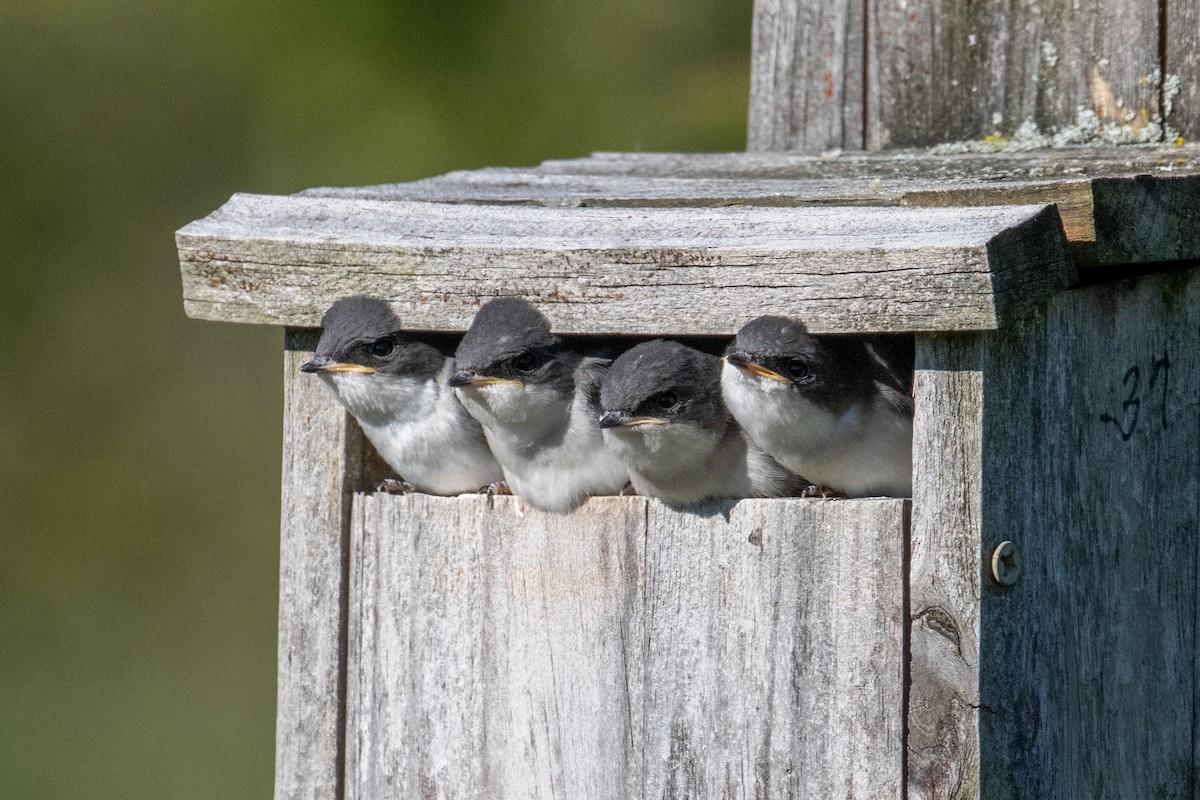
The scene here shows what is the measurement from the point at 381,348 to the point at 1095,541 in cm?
133

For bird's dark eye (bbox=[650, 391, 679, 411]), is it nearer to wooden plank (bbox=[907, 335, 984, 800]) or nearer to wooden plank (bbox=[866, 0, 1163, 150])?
wooden plank (bbox=[907, 335, 984, 800])

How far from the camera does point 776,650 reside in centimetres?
271

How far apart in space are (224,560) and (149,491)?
38 centimetres

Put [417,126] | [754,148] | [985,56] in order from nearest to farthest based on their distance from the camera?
[985,56] < [754,148] < [417,126]

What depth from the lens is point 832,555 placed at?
2656 mm

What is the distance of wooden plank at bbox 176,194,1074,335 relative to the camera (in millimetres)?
2457

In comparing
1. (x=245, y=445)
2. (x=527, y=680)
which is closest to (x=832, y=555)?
(x=527, y=680)

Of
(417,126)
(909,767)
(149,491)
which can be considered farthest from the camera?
(149,491)

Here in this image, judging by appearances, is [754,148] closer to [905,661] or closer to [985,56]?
[985,56]

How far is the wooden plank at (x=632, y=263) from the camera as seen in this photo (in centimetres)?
246

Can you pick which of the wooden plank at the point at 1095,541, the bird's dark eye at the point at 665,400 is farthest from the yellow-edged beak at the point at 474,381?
the wooden plank at the point at 1095,541

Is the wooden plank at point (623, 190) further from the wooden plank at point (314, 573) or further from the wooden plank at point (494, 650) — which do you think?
the wooden plank at point (494, 650)

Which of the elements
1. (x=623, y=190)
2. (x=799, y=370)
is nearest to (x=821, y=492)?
(x=799, y=370)

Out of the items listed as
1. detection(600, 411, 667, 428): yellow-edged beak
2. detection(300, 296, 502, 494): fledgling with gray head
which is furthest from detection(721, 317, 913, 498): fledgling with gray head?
detection(300, 296, 502, 494): fledgling with gray head
